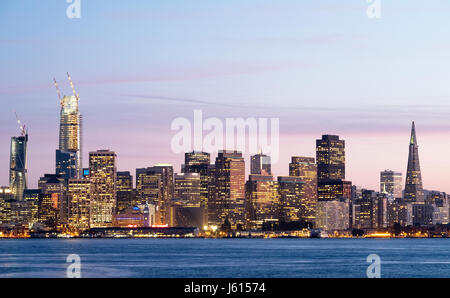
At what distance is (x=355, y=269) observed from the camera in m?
85.7
